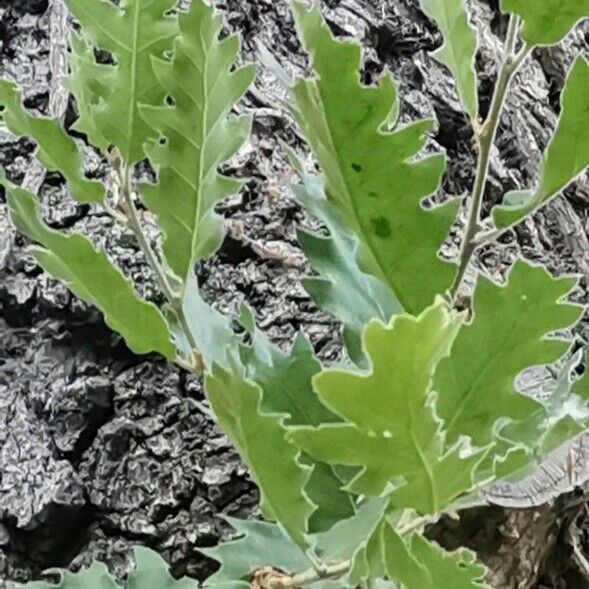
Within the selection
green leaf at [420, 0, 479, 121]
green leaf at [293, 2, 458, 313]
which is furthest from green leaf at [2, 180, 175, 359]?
green leaf at [420, 0, 479, 121]

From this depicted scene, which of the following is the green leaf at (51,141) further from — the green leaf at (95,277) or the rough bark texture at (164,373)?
the rough bark texture at (164,373)

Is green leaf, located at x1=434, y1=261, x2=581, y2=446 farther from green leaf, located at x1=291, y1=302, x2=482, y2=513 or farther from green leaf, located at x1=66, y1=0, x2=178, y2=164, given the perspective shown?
green leaf, located at x1=66, y1=0, x2=178, y2=164

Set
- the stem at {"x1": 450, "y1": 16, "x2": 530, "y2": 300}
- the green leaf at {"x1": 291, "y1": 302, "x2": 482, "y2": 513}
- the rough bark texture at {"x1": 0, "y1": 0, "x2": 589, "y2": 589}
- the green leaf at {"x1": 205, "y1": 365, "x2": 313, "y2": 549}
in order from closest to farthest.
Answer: the green leaf at {"x1": 291, "y1": 302, "x2": 482, "y2": 513} → the green leaf at {"x1": 205, "y1": 365, "x2": 313, "y2": 549} → the stem at {"x1": 450, "y1": 16, "x2": 530, "y2": 300} → the rough bark texture at {"x1": 0, "y1": 0, "x2": 589, "y2": 589}

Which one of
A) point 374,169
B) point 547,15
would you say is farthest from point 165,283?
point 547,15

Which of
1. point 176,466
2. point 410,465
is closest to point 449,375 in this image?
point 410,465

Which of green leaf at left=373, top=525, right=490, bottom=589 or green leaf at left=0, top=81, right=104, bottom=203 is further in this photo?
green leaf at left=0, top=81, right=104, bottom=203

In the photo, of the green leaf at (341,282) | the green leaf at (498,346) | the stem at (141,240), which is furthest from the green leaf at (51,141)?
the green leaf at (498,346)
